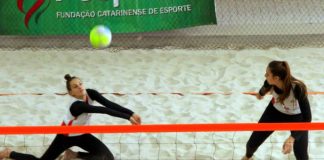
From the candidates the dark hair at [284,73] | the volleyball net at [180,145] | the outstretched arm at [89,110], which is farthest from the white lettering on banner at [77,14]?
the dark hair at [284,73]

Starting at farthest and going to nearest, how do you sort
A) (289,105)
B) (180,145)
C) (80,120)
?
(180,145) < (80,120) < (289,105)

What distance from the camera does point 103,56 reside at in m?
8.02

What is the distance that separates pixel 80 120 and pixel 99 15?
4.26m

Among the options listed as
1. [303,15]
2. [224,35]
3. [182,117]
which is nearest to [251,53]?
[224,35]

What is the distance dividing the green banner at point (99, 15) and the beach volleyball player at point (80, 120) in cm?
406

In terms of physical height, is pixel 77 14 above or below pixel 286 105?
above

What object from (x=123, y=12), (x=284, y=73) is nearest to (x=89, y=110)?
(x=284, y=73)

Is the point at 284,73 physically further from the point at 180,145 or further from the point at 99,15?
the point at 99,15

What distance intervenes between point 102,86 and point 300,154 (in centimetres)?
321

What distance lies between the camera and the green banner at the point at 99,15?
27.8 ft

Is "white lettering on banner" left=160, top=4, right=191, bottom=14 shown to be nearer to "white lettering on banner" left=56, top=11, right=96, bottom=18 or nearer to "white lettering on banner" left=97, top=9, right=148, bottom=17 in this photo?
"white lettering on banner" left=97, top=9, right=148, bottom=17

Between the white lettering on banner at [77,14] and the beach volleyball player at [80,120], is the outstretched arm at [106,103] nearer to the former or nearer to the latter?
the beach volleyball player at [80,120]

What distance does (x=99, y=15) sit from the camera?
8570 mm

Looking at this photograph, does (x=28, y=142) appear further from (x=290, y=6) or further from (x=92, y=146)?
(x=290, y=6)
